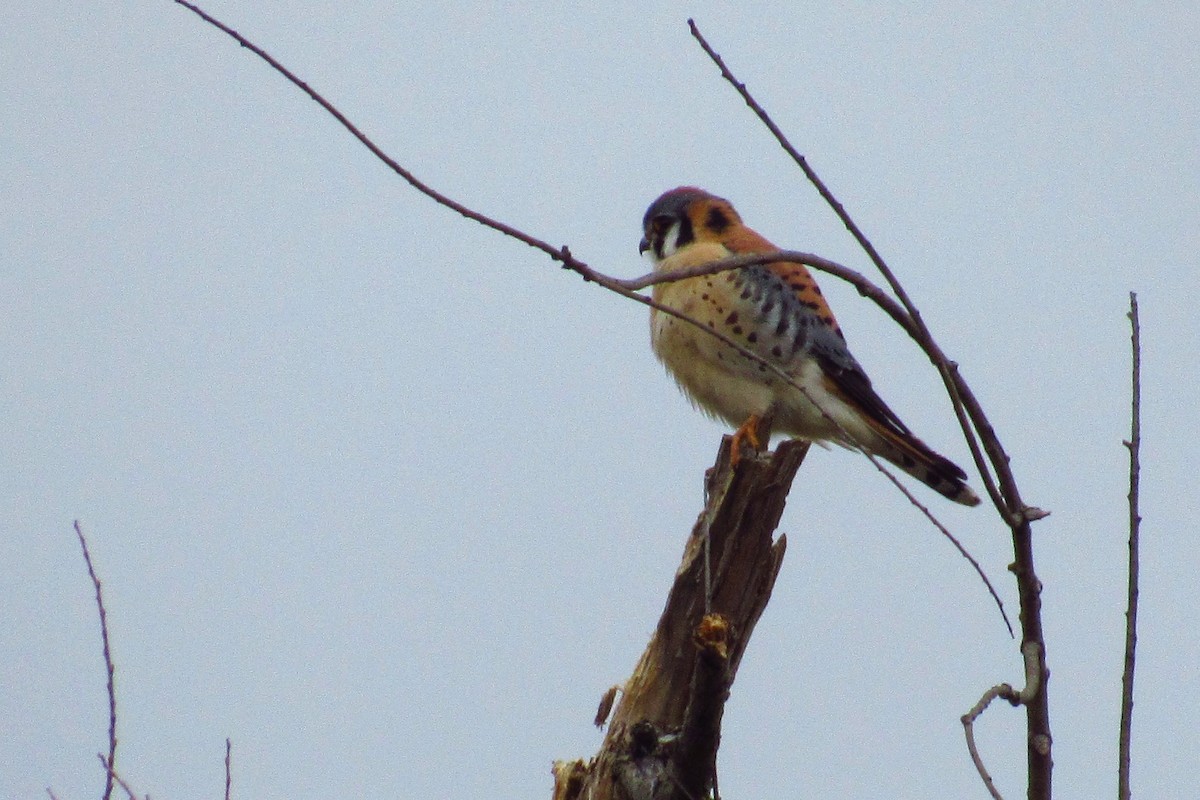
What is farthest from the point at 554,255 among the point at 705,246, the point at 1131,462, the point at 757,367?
the point at 705,246

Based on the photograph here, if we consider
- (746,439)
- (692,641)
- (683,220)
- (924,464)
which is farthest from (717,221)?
(692,641)

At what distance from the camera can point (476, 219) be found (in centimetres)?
179

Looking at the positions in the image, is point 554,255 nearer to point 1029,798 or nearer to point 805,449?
point 1029,798

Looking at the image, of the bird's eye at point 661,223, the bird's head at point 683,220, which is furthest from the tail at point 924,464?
the bird's eye at point 661,223

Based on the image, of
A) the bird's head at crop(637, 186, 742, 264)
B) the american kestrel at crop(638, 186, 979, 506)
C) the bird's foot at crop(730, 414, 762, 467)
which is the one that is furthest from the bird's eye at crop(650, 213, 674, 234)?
the bird's foot at crop(730, 414, 762, 467)

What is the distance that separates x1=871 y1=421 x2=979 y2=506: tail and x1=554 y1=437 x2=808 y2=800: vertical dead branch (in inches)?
50.3

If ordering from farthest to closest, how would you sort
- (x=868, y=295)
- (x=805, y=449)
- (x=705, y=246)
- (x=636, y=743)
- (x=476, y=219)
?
(x=705, y=246)
(x=805, y=449)
(x=636, y=743)
(x=868, y=295)
(x=476, y=219)

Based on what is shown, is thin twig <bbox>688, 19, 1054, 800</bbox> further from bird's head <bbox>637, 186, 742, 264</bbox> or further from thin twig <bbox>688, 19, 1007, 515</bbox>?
bird's head <bbox>637, 186, 742, 264</bbox>

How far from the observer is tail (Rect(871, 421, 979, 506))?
13.7 feet

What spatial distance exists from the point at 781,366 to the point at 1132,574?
245 centimetres

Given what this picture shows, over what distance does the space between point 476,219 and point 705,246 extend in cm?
300

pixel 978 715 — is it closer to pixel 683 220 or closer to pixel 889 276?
pixel 889 276

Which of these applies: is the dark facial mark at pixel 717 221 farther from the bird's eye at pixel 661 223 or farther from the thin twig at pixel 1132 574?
the thin twig at pixel 1132 574

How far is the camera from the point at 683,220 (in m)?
5.03
